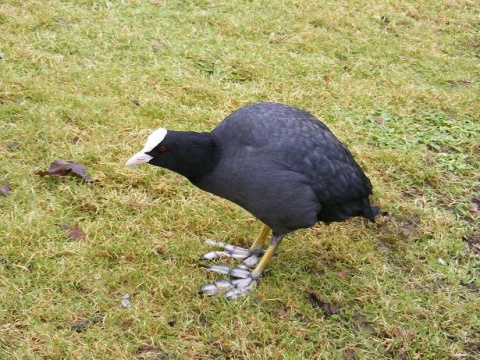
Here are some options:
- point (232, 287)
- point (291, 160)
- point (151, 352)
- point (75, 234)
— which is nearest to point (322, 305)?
point (232, 287)

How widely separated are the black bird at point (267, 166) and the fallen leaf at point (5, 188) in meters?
1.16

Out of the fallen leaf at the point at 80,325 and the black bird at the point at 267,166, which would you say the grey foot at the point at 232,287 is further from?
the fallen leaf at the point at 80,325

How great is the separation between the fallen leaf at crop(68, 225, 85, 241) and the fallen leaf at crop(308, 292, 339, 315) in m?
1.59

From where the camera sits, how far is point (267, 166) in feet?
11.3

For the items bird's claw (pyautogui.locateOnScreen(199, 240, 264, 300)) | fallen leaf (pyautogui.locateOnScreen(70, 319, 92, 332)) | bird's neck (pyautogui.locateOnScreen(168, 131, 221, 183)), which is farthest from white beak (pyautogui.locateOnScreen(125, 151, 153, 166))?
fallen leaf (pyautogui.locateOnScreen(70, 319, 92, 332))

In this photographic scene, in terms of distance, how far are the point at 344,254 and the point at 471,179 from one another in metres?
1.74

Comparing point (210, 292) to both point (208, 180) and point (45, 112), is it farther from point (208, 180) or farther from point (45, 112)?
point (45, 112)

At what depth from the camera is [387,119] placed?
575 centimetres

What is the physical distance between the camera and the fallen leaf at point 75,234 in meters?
3.86

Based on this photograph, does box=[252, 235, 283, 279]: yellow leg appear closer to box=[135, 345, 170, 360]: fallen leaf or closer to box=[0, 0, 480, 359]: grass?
box=[0, 0, 480, 359]: grass

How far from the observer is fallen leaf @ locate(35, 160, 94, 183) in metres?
4.28

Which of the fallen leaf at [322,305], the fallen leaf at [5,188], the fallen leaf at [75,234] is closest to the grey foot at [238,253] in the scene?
the fallen leaf at [322,305]

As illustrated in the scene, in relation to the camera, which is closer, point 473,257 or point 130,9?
point 473,257

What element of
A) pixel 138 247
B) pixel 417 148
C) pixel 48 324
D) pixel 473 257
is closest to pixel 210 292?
pixel 138 247
